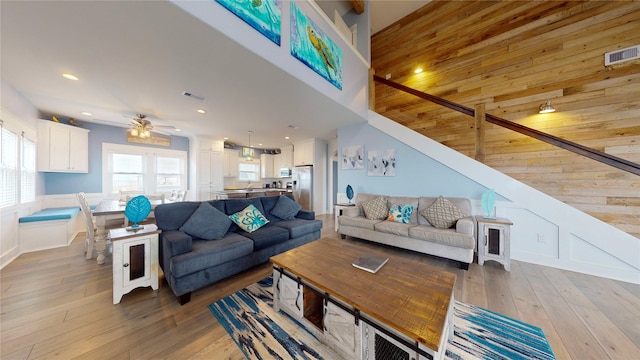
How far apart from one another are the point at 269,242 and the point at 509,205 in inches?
141

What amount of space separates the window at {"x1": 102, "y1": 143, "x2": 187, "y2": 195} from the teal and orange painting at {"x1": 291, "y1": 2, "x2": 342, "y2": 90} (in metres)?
5.22

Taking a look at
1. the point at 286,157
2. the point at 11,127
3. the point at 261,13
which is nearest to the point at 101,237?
the point at 11,127

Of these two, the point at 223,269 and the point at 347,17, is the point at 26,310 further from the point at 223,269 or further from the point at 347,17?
the point at 347,17

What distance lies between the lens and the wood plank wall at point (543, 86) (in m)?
2.89

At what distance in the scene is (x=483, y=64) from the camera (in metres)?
4.05

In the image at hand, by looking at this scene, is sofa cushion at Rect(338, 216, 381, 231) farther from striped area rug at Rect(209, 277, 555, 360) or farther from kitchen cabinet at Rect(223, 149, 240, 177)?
kitchen cabinet at Rect(223, 149, 240, 177)

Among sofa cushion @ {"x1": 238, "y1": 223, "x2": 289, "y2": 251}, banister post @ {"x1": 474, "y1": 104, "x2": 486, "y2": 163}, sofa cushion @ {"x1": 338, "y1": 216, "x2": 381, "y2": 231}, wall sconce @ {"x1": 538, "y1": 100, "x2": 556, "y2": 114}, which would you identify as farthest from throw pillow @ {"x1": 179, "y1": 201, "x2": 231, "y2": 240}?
wall sconce @ {"x1": 538, "y1": 100, "x2": 556, "y2": 114}

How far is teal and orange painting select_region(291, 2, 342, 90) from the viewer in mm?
2461

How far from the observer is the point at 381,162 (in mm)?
4180

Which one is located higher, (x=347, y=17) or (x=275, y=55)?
(x=347, y=17)

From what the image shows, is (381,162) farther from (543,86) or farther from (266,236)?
(543,86)

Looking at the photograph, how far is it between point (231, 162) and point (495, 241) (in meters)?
7.02

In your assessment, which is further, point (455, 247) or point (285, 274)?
point (455, 247)

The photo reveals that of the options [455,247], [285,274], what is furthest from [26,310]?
[455,247]
